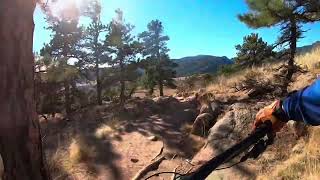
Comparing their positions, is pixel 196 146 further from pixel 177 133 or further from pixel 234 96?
pixel 234 96

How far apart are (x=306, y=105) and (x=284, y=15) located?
13045 mm

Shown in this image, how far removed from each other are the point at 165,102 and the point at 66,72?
7.18 m

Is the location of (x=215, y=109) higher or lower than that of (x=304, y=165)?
higher

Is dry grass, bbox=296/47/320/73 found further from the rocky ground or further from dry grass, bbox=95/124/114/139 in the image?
dry grass, bbox=95/124/114/139

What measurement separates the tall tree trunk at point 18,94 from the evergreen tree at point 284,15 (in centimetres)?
1014

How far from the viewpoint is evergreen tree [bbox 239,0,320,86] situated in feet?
47.0

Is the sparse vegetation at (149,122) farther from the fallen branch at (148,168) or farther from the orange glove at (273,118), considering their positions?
the orange glove at (273,118)

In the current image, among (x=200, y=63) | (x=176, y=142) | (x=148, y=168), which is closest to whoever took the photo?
(x=148, y=168)

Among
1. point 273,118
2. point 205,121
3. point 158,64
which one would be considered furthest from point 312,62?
point 158,64

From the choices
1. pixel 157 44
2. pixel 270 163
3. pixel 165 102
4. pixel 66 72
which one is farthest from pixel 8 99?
pixel 157 44

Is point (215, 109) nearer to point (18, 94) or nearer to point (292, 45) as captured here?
point (292, 45)

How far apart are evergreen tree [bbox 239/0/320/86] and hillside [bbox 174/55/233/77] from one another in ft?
386

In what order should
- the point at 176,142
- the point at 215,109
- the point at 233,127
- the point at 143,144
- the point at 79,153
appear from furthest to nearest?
the point at 143,144
the point at 215,109
the point at 176,142
the point at 79,153
the point at 233,127

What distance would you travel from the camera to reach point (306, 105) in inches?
88.0
